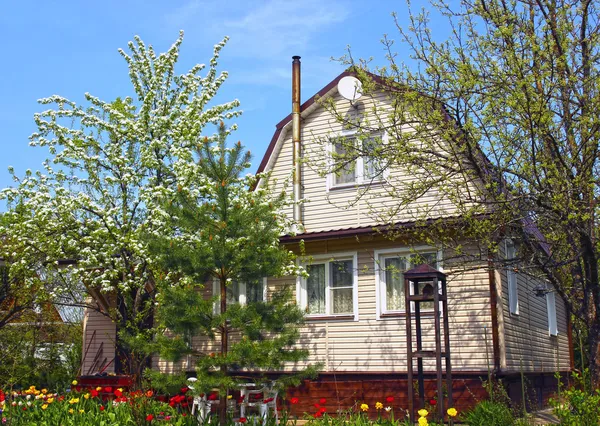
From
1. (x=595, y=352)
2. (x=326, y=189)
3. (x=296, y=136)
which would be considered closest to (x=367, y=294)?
(x=326, y=189)

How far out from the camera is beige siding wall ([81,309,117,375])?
58.4ft

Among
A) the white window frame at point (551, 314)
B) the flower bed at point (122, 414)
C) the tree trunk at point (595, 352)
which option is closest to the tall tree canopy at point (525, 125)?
the tree trunk at point (595, 352)

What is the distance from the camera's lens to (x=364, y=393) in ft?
42.9

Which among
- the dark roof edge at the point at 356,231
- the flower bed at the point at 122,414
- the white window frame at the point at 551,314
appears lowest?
the flower bed at the point at 122,414

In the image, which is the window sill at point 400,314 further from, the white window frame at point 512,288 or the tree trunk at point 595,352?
the tree trunk at point 595,352

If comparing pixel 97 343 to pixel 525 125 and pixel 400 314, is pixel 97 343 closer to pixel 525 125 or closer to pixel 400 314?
pixel 400 314

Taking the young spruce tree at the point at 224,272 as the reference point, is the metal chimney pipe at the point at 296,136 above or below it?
above

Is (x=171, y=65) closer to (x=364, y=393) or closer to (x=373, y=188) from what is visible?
(x=373, y=188)

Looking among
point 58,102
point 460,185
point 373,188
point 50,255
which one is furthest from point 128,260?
point 460,185

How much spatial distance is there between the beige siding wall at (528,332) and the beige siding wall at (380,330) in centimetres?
49

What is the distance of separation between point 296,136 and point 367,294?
4308 millimetres

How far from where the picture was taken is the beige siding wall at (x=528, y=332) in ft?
42.5

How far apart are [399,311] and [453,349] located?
128 centimetres

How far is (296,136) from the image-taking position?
15.8 m
